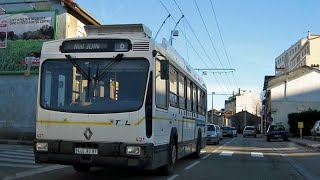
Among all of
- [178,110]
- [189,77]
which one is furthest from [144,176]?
[189,77]

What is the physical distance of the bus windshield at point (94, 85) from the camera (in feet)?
35.7

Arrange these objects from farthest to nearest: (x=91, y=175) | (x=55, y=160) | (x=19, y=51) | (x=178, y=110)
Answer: (x=19, y=51) < (x=178, y=110) < (x=91, y=175) < (x=55, y=160)

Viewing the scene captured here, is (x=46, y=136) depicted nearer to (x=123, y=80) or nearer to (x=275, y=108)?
(x=123, y=80)

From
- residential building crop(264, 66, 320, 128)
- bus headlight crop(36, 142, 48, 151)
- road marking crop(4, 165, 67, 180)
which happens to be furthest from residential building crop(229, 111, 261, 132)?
bus headlight crop(36, 142, 48, 151)

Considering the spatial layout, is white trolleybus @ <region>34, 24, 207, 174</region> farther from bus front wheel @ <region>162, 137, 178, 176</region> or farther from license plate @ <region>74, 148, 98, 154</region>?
bus front wheel @ <region>162, 137, 178, 176</region>

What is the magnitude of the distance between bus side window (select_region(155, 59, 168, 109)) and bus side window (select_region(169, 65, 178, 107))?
2.64ft

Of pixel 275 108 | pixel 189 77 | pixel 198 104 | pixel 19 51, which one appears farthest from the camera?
pixel 275 108

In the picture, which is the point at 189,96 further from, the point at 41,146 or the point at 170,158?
the point at 41,146

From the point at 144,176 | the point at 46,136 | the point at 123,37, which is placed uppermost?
the point at 123,37

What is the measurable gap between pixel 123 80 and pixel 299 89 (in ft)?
230

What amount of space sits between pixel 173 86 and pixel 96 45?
325 cm

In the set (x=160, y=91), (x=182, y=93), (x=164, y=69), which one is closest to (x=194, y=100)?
(x=182, y=93)

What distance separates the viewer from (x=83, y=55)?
11.2 m

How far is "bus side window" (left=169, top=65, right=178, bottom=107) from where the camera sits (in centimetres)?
1350
